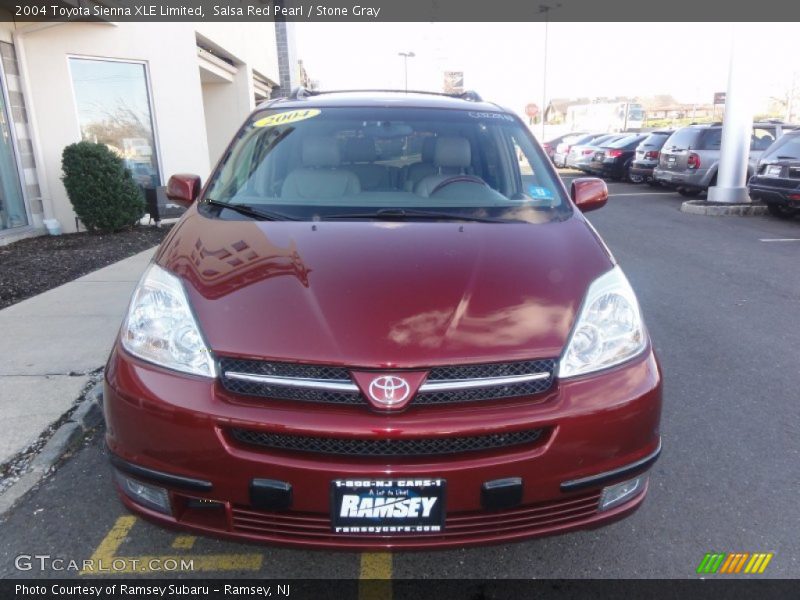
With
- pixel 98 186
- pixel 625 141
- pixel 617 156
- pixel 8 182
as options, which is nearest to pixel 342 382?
pixel 98 186

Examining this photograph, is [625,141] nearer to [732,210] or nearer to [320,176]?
[732,210]

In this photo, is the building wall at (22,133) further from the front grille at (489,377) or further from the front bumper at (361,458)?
the front grille at (489,377)

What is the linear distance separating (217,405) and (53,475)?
1607mm

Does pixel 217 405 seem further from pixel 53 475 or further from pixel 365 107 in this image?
pixel 365 107

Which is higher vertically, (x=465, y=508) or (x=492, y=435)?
(x=492, y=435)

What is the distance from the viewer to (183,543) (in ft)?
8.20

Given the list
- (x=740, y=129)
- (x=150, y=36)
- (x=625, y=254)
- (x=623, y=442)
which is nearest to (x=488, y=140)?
(x=623, y=442)

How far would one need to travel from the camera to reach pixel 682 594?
2.25 meters

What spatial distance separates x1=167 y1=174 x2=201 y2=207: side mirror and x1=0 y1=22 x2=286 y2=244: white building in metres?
6.29

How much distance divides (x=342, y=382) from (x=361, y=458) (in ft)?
0.77

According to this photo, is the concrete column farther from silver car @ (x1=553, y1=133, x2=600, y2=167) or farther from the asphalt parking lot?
silver car @ (x1=553, y1=133, x2=600, y2=167)

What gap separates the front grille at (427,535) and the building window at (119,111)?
882 centimetres

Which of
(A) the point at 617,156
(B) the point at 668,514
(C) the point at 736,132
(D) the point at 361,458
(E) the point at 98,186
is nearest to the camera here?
(D) the point at 361,458

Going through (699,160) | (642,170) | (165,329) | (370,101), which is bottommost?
(642,170)
